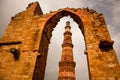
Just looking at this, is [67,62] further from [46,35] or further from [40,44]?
[40,44]

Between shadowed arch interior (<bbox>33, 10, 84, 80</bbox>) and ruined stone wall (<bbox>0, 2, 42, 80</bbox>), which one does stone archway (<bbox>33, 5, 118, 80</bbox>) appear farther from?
ruined stone wall (<bbox>0, 2, 42, 80</bbox>)

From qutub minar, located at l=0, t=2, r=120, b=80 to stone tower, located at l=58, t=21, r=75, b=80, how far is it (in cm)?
753

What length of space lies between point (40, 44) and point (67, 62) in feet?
29.0

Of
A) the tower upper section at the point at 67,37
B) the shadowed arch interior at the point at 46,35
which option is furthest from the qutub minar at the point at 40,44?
the tower upper section at the point at 67,37

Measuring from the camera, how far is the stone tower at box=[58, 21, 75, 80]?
1319cm

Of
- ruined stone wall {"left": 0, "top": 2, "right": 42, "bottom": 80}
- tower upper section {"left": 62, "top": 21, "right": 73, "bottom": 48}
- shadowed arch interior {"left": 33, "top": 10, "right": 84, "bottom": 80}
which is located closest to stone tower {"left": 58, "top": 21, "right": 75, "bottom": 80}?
tower upper section {"left": 62, "top": 21, "right": 73, "bottom": 48}


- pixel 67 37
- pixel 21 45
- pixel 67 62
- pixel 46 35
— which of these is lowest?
pixel 21 45

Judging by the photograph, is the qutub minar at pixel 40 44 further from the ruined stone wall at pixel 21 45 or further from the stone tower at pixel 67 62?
the stone tower at pixel 67 62

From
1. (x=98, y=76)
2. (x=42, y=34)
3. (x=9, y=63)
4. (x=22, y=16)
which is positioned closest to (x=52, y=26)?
(x=42, y=34)

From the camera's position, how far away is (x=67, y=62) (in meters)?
13.9

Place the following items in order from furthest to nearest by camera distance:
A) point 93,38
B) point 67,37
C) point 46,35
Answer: point 67,37, point 46,35, point 93,38

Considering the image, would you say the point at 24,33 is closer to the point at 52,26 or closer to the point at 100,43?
the point at 52,26

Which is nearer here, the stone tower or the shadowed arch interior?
the shadowed arch interior

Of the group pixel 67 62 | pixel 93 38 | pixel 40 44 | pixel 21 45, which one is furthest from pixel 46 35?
pixel 67 62
